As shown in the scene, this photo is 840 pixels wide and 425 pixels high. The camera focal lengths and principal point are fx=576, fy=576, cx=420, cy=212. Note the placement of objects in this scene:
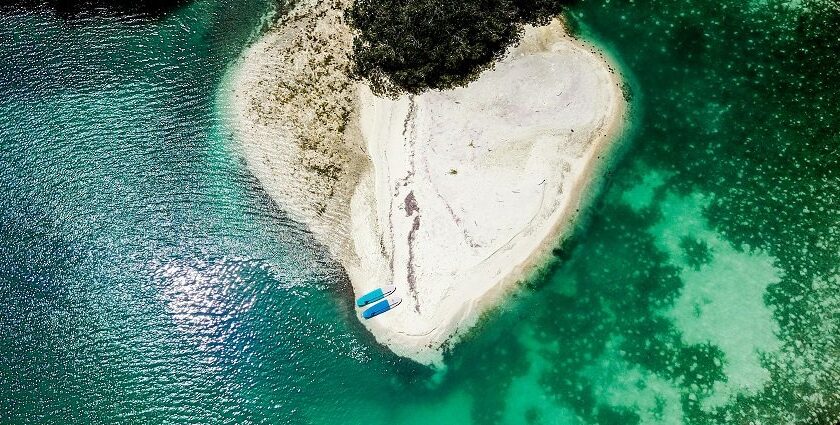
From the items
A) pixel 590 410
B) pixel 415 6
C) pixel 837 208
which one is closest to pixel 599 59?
pixel 415 6

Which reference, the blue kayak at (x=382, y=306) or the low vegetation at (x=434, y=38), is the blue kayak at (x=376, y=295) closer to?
the blue kayak at (x=382, y=306)

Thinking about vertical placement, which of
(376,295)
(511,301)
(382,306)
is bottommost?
(382,306)

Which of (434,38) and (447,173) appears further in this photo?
(434,38)

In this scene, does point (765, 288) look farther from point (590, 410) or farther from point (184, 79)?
point (184, 79)

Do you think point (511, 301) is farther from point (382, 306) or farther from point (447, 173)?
point (447, 173)

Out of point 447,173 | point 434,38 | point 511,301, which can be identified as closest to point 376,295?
point 511,301

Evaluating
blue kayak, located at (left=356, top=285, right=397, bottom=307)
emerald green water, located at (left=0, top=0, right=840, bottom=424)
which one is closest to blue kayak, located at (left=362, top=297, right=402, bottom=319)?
blue kayak, located at (left=356, top=285, right=397, bottom=307)
